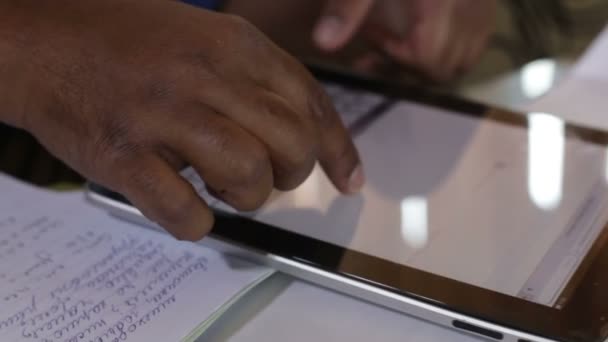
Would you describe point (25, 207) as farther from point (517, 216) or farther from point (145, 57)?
point (517, 216)

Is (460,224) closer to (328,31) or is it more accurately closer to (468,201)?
(468,201)

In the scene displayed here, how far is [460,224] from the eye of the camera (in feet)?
1.65

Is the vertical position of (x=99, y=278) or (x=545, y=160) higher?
(x=545, y=160)

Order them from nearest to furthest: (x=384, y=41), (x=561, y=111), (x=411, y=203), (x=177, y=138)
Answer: (x=177, y=138), (x=411, y=203), (x=561, y=111), (x=384, y=41)

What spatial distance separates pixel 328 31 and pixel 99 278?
328 millimetres

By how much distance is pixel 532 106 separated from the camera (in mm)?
687

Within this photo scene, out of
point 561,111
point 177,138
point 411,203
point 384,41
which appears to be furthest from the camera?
point 384,41

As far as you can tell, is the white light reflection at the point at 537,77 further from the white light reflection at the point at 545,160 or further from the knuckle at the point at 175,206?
the knuckle at the point at 175,206

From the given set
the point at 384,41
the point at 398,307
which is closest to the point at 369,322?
the point at 398,307

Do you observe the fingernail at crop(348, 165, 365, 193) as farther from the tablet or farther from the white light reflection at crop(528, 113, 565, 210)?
the white light reflection at crop(528, 113, 565, 210)

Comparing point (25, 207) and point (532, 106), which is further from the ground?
point (532, 106)

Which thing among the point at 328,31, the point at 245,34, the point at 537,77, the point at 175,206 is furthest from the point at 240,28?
the point at 537,77

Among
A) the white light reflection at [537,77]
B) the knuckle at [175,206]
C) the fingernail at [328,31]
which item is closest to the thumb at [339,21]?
the fingernail at [328,31]

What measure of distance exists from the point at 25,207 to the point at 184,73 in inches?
7.8
